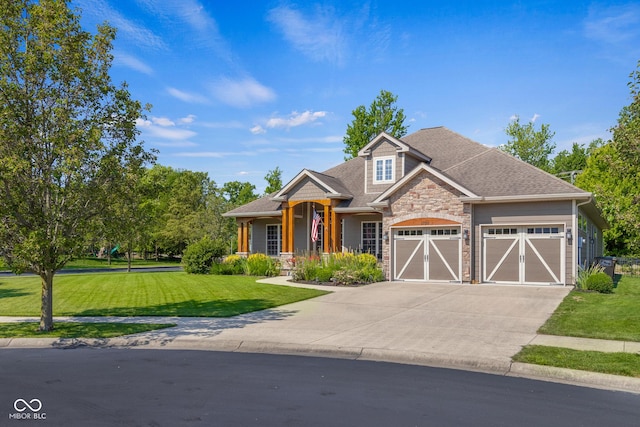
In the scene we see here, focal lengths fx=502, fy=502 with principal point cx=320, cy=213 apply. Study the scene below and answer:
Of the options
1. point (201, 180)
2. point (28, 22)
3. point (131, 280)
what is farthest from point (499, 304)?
point (201, 180)

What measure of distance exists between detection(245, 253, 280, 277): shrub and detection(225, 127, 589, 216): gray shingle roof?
3.48 metres

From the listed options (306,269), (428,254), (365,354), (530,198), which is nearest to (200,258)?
(306,269)

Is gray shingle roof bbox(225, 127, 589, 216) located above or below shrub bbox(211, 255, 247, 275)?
above

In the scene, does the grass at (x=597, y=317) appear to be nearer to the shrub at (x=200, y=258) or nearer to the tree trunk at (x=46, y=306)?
the tree trunk at (x=46, y=306)

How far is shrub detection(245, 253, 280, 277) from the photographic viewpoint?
25531mm

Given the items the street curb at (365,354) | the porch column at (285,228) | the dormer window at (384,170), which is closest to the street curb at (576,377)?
the street curb at (365,354)

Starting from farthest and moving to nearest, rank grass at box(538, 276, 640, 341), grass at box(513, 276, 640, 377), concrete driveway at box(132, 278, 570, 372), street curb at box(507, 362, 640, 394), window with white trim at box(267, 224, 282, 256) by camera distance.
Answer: window with white trim at box(267, 224, 282, 256), grass at box(538, 276, 640, 341), concrete driveway at box(132, 278, 570, 372), grass at box(513, 276, 640, 377), street curb at box(507, 362, 640, 394)

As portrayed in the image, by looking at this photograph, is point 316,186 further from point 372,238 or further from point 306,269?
point 306,269

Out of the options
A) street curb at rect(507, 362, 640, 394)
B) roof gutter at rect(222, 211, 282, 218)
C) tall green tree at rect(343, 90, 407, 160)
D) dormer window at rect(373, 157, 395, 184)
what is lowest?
street curb at rect(507, 362, 640, 394)

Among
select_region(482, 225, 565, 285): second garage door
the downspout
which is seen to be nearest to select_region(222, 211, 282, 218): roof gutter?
select_region(482, 225, 565, 285): second garage door

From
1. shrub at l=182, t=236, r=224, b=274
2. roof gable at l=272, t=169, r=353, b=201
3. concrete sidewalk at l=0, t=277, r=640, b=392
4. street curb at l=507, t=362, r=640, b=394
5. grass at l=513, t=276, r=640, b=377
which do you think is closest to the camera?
street curb at l=507, t=362, r=640, b=394

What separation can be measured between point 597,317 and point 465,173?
11119mm

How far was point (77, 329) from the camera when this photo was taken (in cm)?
1138

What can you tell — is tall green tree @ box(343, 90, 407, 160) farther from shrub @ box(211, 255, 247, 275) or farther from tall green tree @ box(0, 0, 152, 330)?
tall green tree @ box(0, 0, 152, 330)
